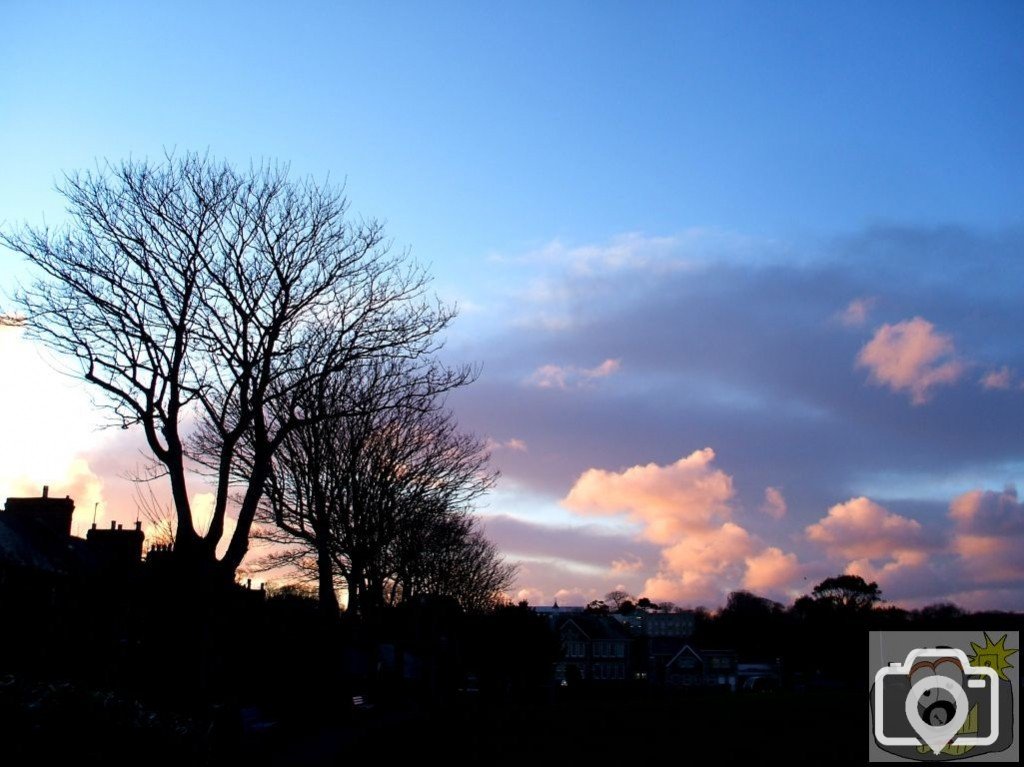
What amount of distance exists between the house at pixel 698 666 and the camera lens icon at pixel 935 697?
12891 centimetres

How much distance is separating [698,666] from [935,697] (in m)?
133

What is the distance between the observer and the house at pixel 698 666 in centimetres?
14788

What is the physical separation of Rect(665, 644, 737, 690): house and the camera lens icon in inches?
5075

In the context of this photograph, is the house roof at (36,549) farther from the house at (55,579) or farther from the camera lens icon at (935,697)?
the camera lens icon at (935,697)

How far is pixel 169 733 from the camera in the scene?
12055mm

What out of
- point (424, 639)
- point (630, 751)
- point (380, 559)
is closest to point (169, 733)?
point (630, 751)

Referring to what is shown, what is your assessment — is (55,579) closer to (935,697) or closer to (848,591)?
(935,697)

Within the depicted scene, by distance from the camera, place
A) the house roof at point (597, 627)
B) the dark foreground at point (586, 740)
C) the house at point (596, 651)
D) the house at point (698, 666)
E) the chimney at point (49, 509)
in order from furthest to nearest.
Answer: the house at point (698, 666), the house roof at point (597, 627), the house at point (596, 651), the chimney at point (49, 509), the dark foreground at point (586, 740)

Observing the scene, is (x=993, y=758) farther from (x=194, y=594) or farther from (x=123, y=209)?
(x=123, y=209)

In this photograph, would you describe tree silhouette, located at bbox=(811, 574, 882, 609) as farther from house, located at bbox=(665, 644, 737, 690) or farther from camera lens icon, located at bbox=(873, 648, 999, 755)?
camera lens icon, located at bbox=(873, 648, 999, 755)

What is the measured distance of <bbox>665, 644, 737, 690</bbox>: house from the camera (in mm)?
147875

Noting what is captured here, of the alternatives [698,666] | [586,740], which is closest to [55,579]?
[586,740]

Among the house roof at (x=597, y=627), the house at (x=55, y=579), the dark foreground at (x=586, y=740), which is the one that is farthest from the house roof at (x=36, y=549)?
the house roof at (x=597, y=627)

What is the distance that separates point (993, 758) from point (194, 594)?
707 inches
